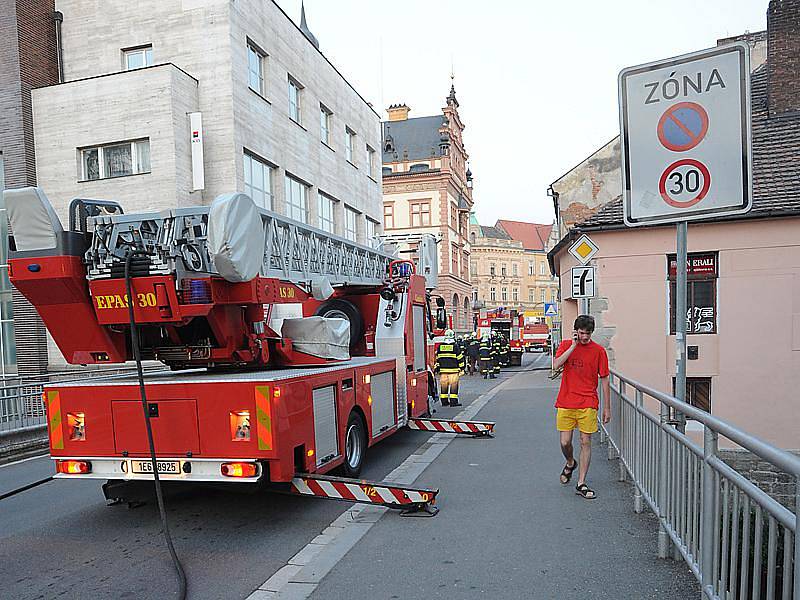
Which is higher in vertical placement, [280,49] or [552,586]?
[280,49]

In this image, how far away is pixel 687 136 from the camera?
157 inches

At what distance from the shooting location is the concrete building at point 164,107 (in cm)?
1784

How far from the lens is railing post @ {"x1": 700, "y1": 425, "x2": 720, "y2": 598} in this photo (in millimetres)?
3598

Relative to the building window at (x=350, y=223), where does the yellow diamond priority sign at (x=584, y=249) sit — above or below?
below

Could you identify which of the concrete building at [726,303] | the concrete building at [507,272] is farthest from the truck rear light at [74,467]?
the concrete building at [507,272]

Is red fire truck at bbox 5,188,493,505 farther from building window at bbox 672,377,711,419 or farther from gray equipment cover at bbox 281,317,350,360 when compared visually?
building window at bbox 672,377,711,419

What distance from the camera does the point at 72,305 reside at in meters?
5.99

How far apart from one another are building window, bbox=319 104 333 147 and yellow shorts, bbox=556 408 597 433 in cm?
2058

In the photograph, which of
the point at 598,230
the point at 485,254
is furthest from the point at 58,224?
the point at 485,254

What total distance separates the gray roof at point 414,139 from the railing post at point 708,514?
5760 centimetres

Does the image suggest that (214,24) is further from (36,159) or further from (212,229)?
(212,229)

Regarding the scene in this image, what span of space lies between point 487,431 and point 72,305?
21.5 ft

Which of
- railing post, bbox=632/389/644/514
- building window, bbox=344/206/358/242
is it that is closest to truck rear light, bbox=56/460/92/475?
railing post, bbox=632/389/644/514

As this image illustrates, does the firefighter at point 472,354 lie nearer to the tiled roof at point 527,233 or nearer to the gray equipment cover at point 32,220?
the gray equipment cover at point 32,220
